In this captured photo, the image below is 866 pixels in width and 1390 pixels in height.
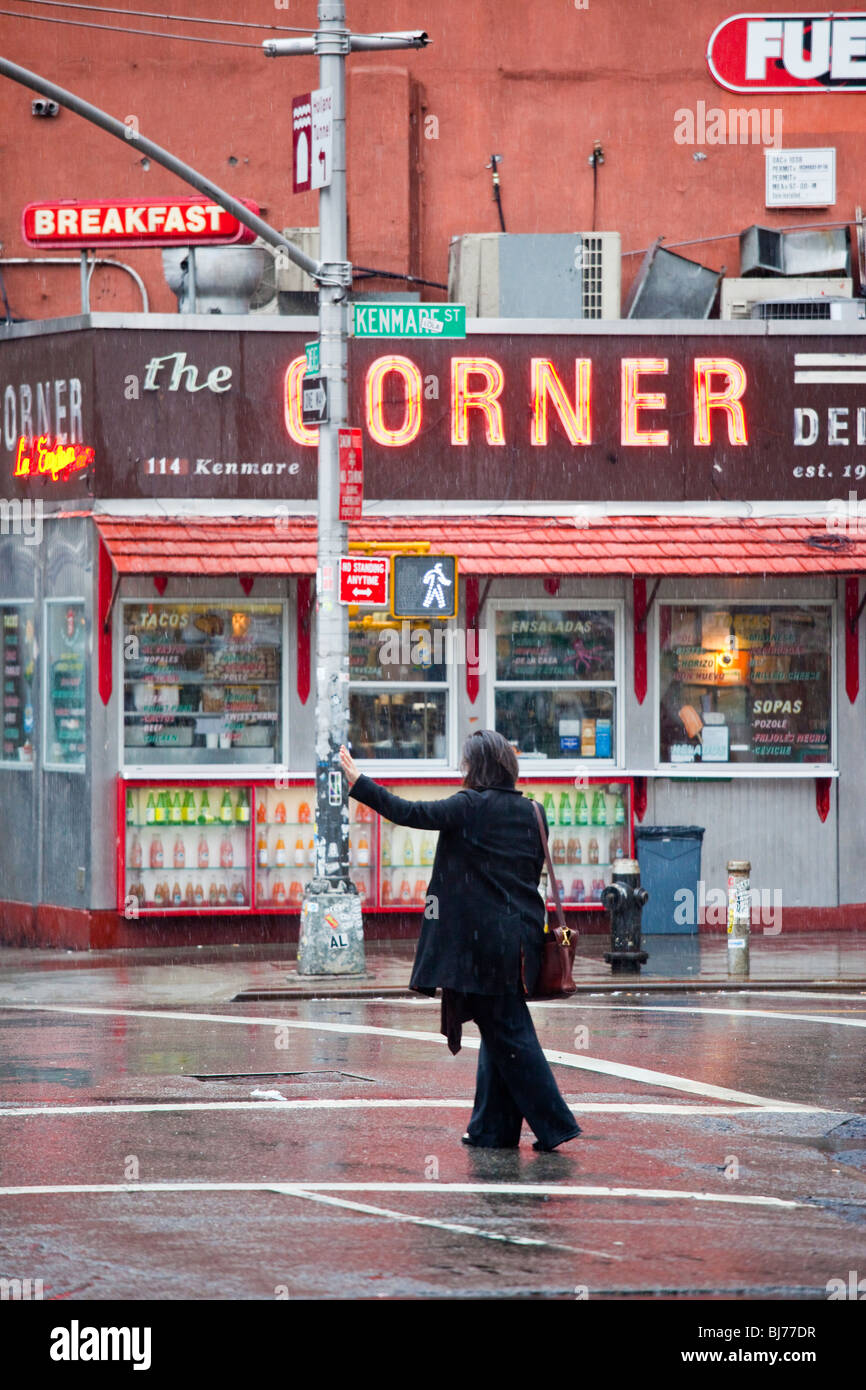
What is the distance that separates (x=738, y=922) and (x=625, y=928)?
1.02m

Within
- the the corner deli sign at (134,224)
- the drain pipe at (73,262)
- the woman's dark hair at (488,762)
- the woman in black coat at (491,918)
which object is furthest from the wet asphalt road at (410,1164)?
the drain pipe at (73,262)

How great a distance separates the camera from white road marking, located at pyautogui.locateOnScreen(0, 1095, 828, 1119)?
32.8 feet

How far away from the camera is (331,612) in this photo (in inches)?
636

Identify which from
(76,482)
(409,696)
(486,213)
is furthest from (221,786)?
(486,213)

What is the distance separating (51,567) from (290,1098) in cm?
1013

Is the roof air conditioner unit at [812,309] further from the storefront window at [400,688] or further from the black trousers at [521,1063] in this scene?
the black trousers at [521,1063]

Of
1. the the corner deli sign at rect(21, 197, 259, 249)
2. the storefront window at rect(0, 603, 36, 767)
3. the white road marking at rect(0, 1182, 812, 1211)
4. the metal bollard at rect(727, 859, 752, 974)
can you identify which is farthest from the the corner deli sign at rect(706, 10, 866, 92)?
the white road marking at rect(0, 1182, 812, 1211)

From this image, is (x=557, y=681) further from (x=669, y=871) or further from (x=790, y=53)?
(x=790, y=53)

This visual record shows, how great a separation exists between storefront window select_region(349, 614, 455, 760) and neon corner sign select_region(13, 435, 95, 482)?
10.6 ft

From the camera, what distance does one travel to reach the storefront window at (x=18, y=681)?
19.7 m

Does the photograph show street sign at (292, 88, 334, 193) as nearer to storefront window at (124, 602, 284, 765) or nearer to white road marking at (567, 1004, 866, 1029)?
storefront window at (124, 602, 284, 765)

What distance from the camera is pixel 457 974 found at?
8.57 metres
